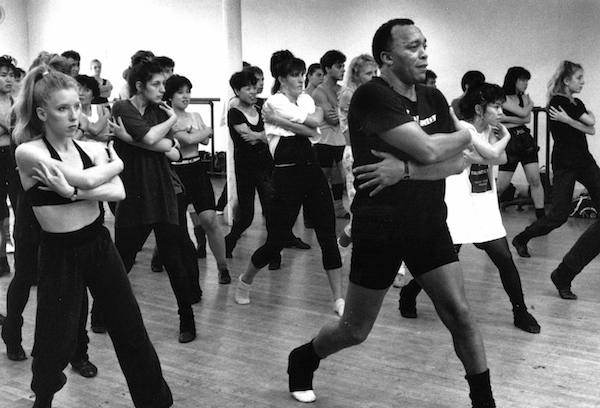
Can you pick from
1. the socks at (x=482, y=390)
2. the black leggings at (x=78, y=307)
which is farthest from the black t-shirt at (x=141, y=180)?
the socks at (x=482, y=390)

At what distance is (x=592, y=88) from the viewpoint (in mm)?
9336

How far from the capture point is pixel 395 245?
3094mm

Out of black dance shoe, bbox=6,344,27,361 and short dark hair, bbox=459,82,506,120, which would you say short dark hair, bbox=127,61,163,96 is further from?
short dark hair, bbox=459,82,506,120

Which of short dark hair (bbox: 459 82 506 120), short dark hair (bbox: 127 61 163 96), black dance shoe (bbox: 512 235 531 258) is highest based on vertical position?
short dark hair (bbox: 127 61 163 96)

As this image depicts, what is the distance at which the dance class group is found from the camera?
10.1ft

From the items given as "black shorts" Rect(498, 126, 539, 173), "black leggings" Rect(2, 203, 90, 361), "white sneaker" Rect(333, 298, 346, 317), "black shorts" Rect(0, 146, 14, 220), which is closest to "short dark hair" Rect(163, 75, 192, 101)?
"black shorts" Rect(0, 146, 14, 220)

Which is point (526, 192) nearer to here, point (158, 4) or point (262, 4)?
point (262, 4)

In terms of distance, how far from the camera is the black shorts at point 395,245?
3078mm

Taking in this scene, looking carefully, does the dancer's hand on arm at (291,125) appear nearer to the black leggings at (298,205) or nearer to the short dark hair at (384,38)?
the black leggings at (298,205)

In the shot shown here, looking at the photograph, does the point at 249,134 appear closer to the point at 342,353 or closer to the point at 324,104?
the point at 324,104

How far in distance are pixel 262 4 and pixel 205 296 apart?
7712 mm

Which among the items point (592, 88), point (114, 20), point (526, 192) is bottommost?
point (526, 192)

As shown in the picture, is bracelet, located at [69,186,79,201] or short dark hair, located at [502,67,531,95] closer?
bracelet, located at [69,186,79,201]

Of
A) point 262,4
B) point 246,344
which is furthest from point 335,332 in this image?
point 262,4
